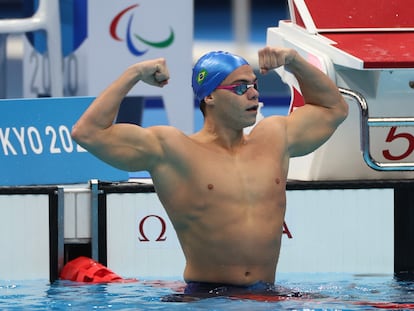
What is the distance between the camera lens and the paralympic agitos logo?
727 centimetres

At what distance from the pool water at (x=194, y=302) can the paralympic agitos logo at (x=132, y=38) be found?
2274 millimetres

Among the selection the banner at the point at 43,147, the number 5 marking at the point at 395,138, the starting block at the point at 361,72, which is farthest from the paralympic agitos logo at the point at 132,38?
the number 5 marking at the point at 395,138

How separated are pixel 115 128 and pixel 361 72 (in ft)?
5.98

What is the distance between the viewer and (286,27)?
5.97m

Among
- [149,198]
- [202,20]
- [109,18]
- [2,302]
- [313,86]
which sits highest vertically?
[202,20]

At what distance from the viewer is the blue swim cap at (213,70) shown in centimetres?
420

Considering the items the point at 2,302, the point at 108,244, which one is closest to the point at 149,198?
the point at 108,244

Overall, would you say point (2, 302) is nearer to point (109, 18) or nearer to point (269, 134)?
point (269, 134)

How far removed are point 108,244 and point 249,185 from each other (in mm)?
1293

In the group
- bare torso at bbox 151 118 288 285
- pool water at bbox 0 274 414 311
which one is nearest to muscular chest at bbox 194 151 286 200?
bare torso at bbox 151 118 288 285

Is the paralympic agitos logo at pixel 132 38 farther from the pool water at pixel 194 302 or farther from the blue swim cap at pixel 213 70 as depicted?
the blue swim cap at pixel 213 70

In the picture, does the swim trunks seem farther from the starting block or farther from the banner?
the banner

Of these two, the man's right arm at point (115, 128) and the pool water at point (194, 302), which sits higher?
the man's right arm at point (115, 128)

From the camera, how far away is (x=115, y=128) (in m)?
4.04
